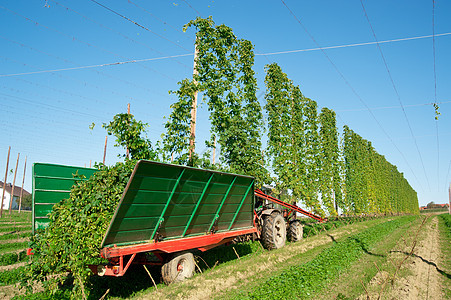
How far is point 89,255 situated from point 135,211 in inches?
43.2

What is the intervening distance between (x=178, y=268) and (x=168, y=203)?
71.5 inches

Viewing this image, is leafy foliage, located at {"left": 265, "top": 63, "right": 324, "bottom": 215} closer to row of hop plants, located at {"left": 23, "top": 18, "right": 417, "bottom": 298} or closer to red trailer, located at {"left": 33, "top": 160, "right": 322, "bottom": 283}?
row of hop plants, located at {"left": 23, "top": 18, "right": 417, "bottom": 298}

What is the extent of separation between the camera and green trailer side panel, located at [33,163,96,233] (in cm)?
636

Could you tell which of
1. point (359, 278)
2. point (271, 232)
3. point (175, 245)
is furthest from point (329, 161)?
point (175, 245)

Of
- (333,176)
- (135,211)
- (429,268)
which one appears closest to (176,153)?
(135,211)

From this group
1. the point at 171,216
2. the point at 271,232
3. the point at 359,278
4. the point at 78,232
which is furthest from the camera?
the point at 271,232

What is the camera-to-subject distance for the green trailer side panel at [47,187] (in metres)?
6.36

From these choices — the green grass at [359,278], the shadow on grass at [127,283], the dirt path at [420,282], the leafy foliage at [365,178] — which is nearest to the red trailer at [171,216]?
the shadow on grass at [127,283]

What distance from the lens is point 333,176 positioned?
29266 mm

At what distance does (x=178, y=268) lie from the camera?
7250 mm

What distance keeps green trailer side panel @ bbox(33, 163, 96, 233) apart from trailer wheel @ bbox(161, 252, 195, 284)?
278cm

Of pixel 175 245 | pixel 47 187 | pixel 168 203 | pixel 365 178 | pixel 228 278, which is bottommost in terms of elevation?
pixel 228 278

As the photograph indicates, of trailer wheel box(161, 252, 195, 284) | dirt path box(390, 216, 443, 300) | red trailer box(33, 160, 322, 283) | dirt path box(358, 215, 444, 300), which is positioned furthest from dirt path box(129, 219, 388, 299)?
dirt path box(390, 216, 443, 300)

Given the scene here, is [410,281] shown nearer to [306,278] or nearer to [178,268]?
[306,278]
